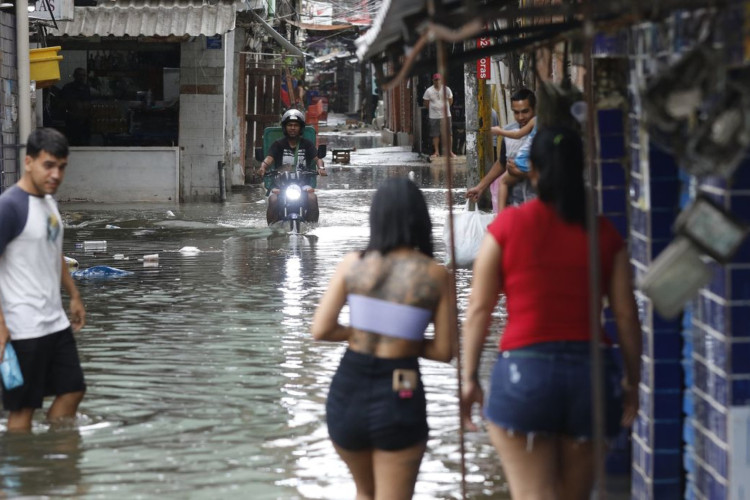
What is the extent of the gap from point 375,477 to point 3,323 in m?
2.59

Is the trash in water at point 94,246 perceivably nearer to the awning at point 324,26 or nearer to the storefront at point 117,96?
the storefront at point 117,96

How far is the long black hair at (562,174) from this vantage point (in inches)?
183

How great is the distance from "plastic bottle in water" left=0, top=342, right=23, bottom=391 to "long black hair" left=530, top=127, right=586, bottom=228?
3.24 meters

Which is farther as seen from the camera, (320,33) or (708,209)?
(320,33)

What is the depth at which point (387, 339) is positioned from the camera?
502 centimetres

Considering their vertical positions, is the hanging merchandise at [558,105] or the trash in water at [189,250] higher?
the hanging merchandise at [558,105]

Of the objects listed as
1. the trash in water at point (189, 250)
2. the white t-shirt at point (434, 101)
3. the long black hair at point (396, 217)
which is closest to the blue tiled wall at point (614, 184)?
the long black hair at point (396, 217)

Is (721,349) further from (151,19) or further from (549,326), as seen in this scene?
(151,19)

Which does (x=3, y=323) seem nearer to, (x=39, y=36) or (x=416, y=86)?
(x=39, y=36)

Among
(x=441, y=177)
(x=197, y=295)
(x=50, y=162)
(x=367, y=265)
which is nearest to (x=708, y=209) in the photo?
(x=367, y=265)

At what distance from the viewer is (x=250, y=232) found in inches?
729

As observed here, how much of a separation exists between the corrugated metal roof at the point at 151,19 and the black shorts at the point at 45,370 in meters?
14.6

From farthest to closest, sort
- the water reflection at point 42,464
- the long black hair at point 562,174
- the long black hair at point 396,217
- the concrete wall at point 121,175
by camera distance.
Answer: the concrete wall at point 121,175
the water reflection at point 42,464
the long black hair at point 396,217
the long black hair at point 562,174

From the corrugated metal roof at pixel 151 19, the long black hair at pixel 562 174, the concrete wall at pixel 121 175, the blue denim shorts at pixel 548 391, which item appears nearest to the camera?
the blue denim shorts at pixel 548 391
